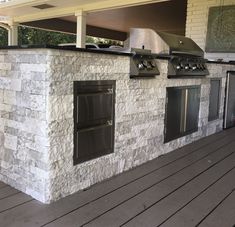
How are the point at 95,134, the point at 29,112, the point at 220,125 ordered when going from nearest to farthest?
the point at 29,112 → the point at 95,134 → the point at 220,125

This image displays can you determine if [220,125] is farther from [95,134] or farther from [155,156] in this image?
[95,134]

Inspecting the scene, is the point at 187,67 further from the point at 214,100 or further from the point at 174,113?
the point at 214,100

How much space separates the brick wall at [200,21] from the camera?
5.94 metres

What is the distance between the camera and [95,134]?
7.77ft

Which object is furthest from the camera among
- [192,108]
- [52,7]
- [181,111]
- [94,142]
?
[52,7]

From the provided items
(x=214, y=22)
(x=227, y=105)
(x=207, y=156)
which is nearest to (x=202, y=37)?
(x=214, y=22)

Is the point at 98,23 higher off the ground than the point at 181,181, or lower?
higher

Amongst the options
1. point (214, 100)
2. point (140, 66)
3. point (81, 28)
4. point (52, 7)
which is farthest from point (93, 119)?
point (52, 7)

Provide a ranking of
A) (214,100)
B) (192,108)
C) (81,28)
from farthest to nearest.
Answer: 1. (81,28)
2. (214,100)
3. (192,108)

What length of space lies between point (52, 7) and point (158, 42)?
632 cm

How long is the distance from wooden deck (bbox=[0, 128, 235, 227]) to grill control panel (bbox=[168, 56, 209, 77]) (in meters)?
0.98

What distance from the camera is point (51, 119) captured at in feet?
6.54

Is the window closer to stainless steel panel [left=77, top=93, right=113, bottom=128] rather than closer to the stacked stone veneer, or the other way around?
the stacked stone veneer

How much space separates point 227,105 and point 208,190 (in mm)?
2626
